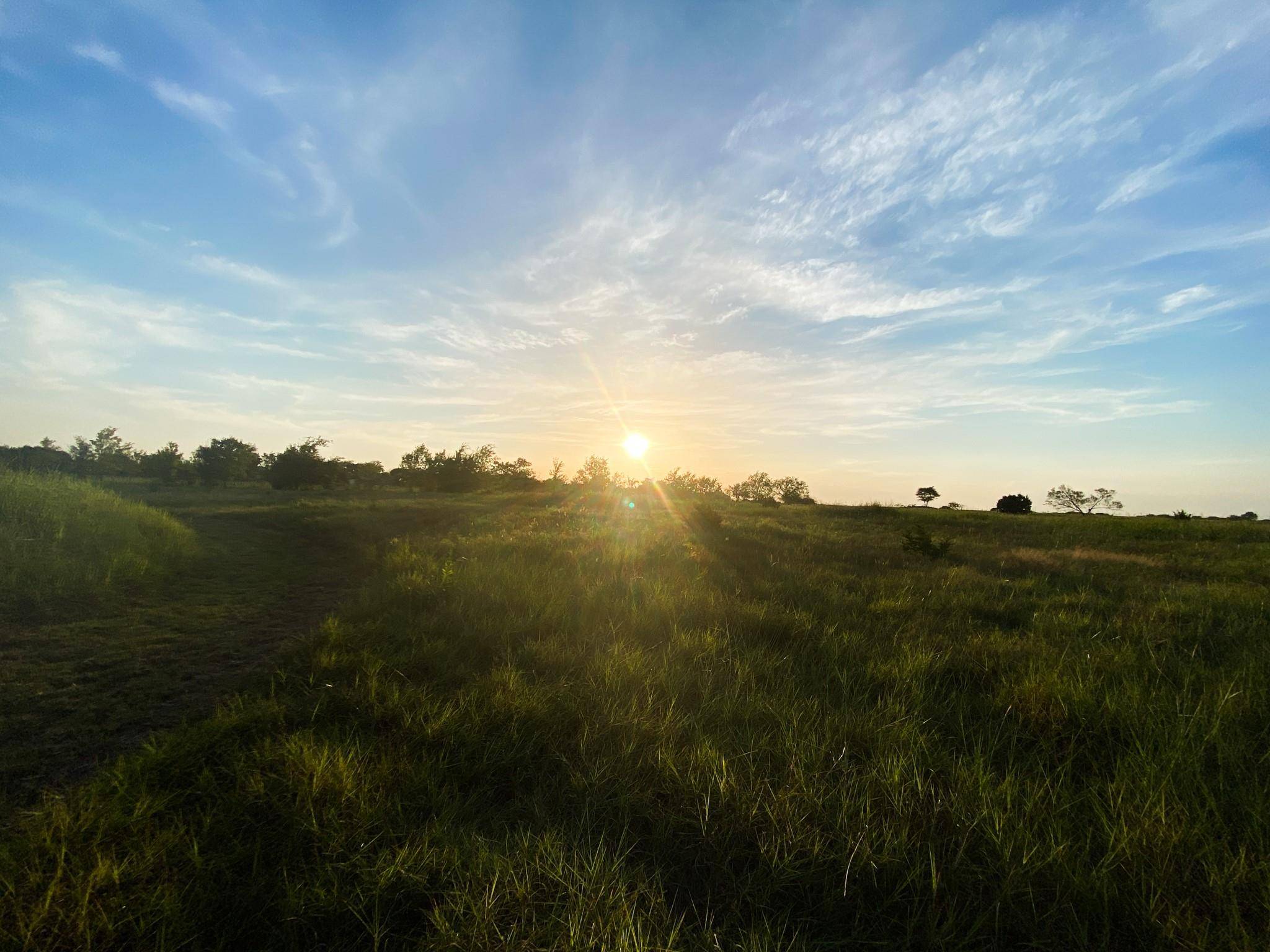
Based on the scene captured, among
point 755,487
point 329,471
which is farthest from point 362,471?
point 755,487

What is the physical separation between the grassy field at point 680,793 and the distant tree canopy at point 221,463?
3754 cm

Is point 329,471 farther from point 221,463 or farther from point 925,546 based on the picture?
point 925,546

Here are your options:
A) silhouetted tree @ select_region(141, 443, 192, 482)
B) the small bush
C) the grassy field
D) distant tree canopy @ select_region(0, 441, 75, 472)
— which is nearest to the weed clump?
the small bush

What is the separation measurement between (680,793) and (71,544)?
30.8 feet

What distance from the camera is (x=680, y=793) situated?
247cm

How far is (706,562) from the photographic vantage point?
884cm

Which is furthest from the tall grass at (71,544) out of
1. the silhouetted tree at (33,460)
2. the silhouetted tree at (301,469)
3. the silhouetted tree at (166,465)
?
the silhouetted tree at (166,465)

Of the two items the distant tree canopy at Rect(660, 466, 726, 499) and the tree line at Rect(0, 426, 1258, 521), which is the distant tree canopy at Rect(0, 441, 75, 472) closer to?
the tree line at Rect(0, 426, 1258, 521)

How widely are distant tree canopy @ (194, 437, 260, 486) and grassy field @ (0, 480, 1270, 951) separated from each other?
123ft

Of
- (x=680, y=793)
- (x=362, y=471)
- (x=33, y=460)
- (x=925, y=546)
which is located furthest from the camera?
(x=362, y=471)

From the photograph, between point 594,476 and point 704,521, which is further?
point 594,476

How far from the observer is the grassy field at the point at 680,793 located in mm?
1784

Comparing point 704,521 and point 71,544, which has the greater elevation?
point 704,521

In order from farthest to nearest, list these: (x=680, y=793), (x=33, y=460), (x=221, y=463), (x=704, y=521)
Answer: (x=221, y=463), (x=33, y=460), (x=704, y=521), (x=680, y=793)
